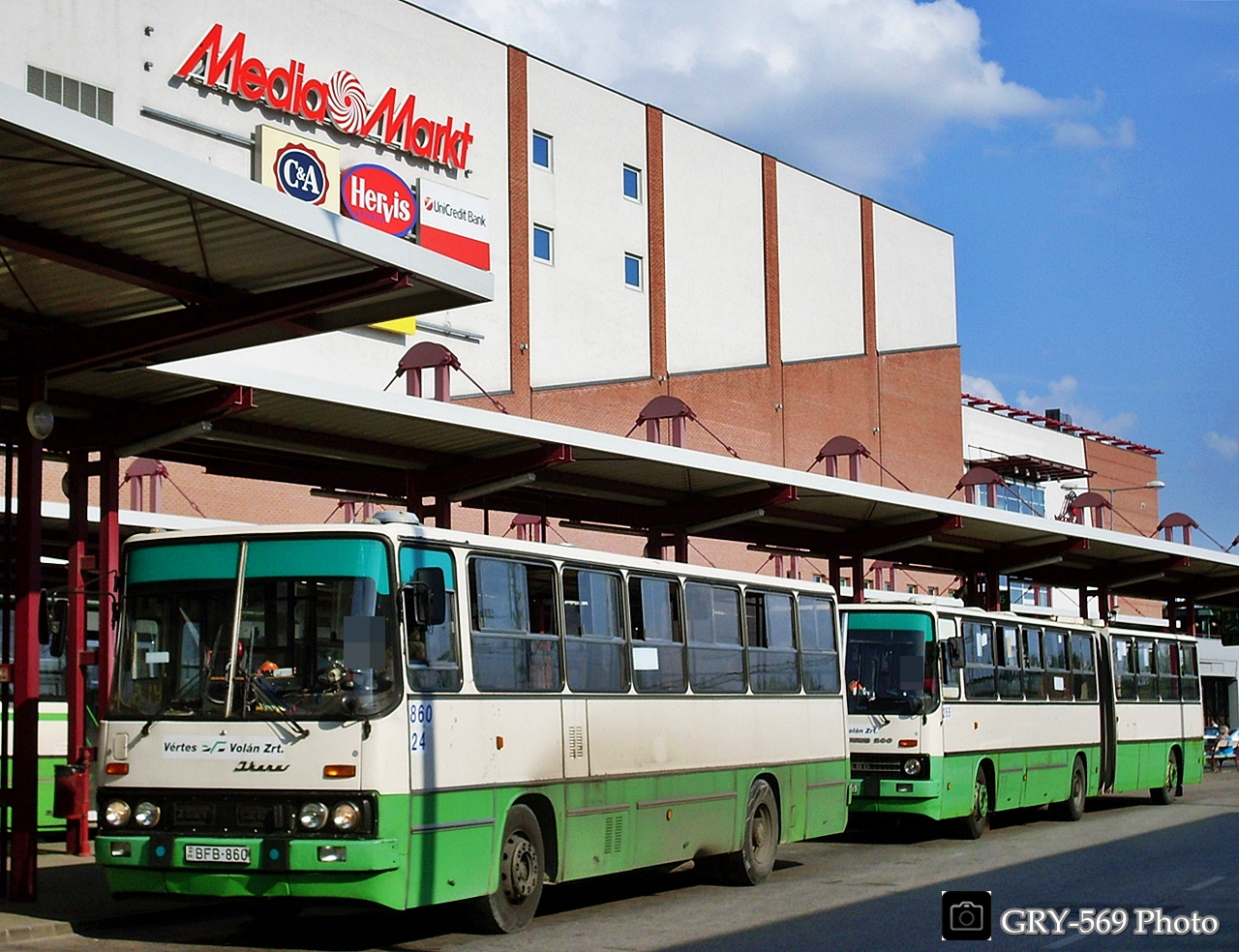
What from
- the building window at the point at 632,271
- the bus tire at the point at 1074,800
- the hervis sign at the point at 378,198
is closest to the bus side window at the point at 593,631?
the bus tire at the point at 1074,800

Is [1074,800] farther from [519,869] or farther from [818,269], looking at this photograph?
[818,269]

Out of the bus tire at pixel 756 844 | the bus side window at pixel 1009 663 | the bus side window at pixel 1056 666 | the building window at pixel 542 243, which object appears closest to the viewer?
the bus tire at pixel 756 844

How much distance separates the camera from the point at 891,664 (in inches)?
810

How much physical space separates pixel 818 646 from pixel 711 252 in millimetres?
33077

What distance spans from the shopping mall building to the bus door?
37.6 feet

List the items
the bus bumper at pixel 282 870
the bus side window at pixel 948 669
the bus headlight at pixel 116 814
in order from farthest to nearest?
1. the bus side window at pixel 948 669
2. the bus headlight at pixel 116 814
3. the bus bumper at pixel 282 870

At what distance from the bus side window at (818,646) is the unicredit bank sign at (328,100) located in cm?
2075

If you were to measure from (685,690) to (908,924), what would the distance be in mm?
2957

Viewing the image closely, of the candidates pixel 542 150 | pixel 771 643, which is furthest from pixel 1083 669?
pixel 542 150

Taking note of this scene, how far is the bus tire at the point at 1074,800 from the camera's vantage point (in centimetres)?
2481

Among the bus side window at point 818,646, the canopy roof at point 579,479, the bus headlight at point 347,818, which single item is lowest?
the bus headlight at point 347,818

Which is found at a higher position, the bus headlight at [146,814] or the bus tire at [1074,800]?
the bus headlight at [146,814]

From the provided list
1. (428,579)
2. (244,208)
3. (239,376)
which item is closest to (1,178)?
(244,208)

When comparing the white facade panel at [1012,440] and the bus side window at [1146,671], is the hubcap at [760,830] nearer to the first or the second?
the bus side window at [1146,671]
